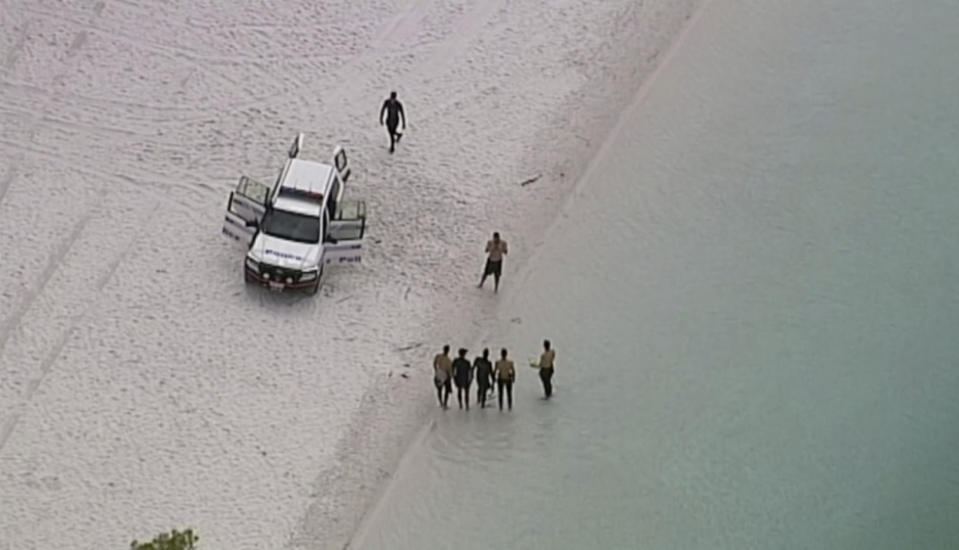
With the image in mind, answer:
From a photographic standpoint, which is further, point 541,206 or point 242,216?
point 541,206

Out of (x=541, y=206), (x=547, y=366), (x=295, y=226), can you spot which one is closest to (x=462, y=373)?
(x=547, y=366)

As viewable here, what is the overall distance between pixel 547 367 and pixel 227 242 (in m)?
6.66

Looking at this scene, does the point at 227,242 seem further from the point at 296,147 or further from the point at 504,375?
the point at 504,375

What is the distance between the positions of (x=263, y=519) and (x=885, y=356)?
10954mm

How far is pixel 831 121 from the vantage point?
35469 millimetres

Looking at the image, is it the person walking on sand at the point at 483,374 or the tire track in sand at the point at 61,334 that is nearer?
the tire track in sand at the point at 61,334

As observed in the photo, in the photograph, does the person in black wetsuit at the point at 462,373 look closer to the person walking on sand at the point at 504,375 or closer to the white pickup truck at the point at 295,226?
the person walking on sand at the point at 504,375

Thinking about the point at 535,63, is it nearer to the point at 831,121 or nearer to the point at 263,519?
the point at 831,121

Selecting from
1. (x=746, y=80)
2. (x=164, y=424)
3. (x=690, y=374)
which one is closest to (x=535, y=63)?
(x=746, y=80)

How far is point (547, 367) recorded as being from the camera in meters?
27.8

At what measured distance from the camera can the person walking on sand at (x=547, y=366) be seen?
27.8m

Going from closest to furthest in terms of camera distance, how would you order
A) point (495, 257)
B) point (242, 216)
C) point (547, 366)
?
1. point (547, 366)
2. point (495, 257)
3. point (242, 216)

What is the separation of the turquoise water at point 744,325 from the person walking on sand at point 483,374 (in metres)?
0.39

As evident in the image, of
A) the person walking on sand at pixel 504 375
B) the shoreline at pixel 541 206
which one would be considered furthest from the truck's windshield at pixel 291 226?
the person walking on sand at pixel 504 375
